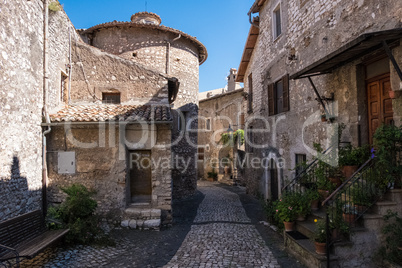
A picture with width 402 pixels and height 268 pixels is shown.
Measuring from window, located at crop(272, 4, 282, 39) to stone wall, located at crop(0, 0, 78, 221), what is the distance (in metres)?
7.68

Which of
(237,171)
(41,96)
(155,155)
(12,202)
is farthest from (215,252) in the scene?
(237,171)

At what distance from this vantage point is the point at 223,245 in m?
6.59

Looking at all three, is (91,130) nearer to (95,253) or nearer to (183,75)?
(95,253)

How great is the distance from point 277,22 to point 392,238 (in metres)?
8.38

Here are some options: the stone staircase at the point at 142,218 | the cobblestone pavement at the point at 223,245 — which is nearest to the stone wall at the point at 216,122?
the cobblestone pavement at the point at 223,245

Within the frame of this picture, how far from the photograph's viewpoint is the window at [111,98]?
1005cm

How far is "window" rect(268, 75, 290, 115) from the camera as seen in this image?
938cm

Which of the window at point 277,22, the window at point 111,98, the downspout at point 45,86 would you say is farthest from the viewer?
the window at point 277,22

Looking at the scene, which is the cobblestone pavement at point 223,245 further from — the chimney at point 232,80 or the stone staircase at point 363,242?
the chimney at point 232,80

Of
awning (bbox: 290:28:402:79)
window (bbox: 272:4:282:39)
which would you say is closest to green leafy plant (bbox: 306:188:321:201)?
awning (bbox: 290:28:402:79)

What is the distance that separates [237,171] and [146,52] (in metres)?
11.4

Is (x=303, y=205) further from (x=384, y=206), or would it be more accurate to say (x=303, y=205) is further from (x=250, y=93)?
(x=250, y=93)

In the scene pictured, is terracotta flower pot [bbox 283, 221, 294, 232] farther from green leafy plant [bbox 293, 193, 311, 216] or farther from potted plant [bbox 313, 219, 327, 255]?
potted plant [bbox 313, 219, 327, 255]

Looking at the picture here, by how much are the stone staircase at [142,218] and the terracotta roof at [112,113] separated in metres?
2.69
